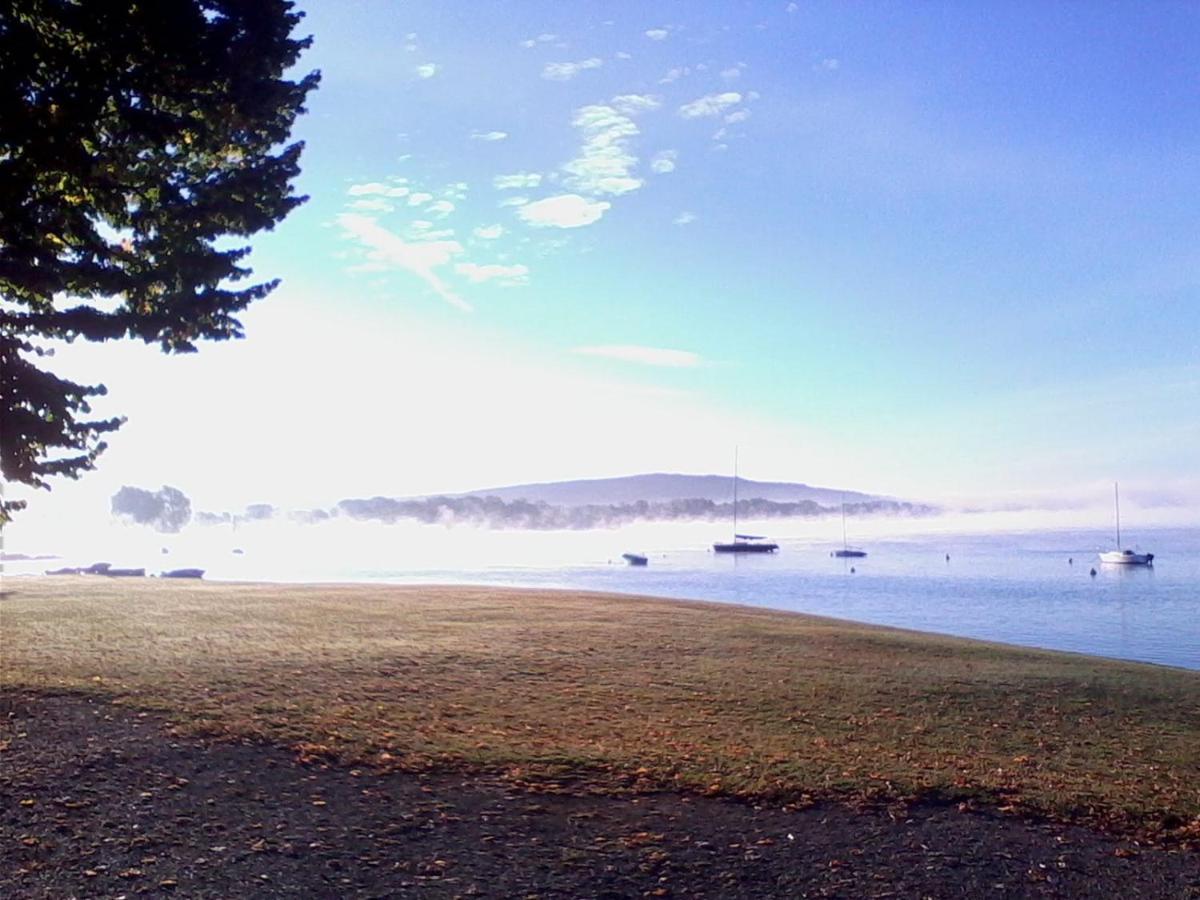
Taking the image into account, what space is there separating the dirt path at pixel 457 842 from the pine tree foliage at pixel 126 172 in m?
4.53

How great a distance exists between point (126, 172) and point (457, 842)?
7.89 metres

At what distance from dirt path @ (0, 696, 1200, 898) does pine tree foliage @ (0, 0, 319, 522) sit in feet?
14.9

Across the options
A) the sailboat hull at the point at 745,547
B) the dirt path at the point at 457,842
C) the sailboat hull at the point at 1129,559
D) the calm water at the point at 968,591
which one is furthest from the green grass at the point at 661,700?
the sailboat hull at the point at 745,547

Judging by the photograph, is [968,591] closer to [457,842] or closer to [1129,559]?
[1129,559]

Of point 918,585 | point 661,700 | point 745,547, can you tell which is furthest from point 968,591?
point 745,547

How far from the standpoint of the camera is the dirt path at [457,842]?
721cm

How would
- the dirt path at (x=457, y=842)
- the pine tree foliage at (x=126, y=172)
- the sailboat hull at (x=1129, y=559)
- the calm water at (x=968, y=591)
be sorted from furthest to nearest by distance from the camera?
the sailboat hull at (x=1129, y=559) → the calm water at (x=968, y=591) → the pine tree foliage at (x=126, y=172) → the dirt path at (x=457, y=842)

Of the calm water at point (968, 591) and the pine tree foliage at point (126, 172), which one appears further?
the calm water at point (968, 591)

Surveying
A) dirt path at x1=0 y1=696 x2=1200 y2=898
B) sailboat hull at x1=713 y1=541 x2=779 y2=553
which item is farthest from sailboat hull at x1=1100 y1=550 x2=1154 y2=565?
dirt path at x1=0 y1=696 x2=1200 y2=898

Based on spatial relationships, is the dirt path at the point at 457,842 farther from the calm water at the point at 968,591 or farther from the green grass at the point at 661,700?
the calm water at the point at 968,591

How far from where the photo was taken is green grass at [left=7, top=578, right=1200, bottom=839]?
34.3 ft

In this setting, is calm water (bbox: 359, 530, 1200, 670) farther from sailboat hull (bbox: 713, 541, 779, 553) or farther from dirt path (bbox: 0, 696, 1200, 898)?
dirt path (bbox: 0, 696, 1200, 898)

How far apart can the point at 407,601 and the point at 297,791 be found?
21.7 m

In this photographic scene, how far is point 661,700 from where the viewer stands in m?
15.0
